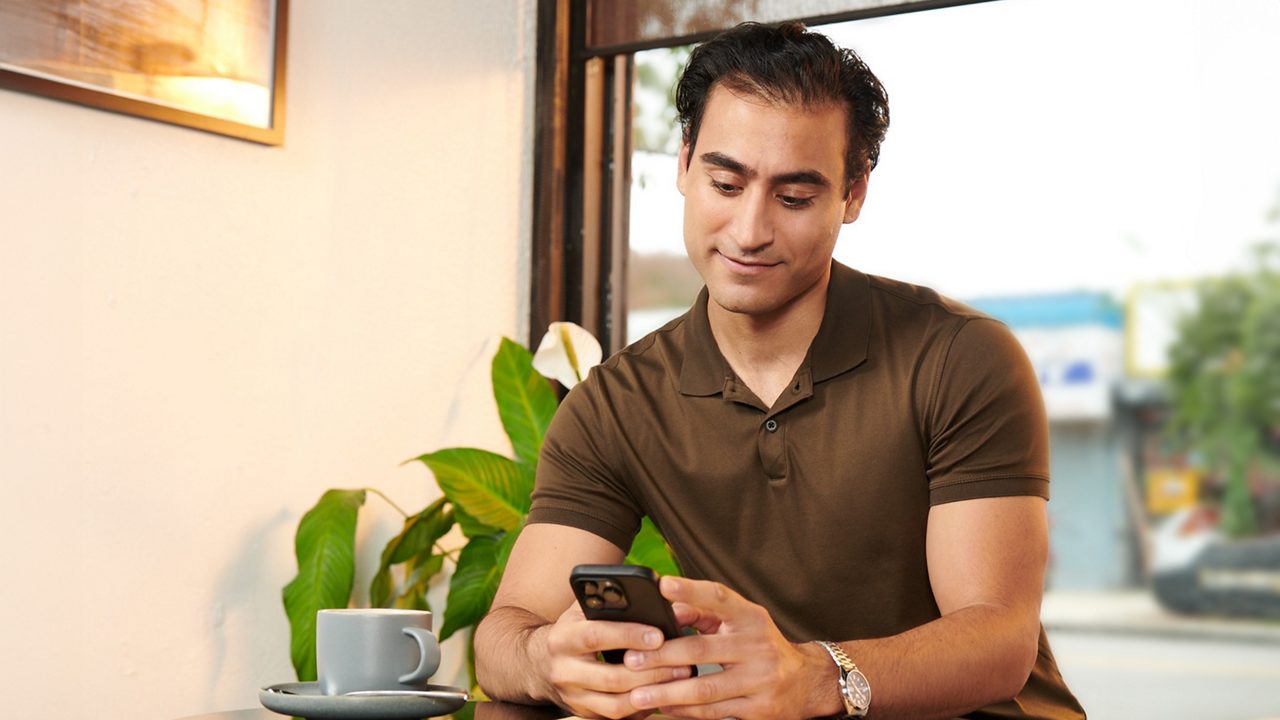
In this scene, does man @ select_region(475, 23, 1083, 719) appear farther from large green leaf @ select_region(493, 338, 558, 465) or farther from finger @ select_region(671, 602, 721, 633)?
large green leaf @ select_region(493, 338, 558, 465)

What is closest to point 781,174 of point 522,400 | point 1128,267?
point 522,400

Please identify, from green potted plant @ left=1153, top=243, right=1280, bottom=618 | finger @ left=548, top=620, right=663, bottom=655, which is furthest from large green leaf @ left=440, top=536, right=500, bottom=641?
green potted plant @ left=1153, top=243, right=1280, bottom=618

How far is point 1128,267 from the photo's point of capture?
2490 millimetres

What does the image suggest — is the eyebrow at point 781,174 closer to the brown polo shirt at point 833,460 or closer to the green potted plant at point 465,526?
the brown polo shirt at point 833,460

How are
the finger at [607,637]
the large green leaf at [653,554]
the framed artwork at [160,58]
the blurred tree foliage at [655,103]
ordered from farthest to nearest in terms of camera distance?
the blurred tree foliage at [655,103], the large green leaf at [653,554], the framed artwork at [160,58], the finger at [607,637]

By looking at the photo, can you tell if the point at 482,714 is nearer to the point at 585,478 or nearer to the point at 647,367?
the point at 585,478

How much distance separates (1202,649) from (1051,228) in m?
0.83

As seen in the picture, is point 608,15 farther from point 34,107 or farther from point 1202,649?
point 1202,649

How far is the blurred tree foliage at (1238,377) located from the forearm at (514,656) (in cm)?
151

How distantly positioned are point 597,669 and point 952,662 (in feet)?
1.16

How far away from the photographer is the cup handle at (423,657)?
48.7 inches

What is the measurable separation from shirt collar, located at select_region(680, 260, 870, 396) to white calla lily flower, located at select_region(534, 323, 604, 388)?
24.0 inches

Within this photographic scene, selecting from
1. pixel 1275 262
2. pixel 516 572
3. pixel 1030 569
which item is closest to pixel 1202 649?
pixel 1275 262

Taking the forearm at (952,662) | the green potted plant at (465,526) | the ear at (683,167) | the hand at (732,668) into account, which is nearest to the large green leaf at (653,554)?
the green potted plant at (465,526)
